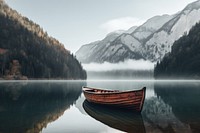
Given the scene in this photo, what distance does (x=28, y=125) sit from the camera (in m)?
24.2

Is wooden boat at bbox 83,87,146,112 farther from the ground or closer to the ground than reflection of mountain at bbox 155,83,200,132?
farther from the ground

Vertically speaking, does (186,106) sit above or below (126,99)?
below

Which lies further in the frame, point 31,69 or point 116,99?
point 31,69

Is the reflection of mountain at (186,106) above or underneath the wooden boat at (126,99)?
underneath

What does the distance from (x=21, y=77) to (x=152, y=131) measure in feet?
613

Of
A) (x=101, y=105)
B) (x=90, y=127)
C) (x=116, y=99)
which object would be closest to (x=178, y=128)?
(x=90, y=127)

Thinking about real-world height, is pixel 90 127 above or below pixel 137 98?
below

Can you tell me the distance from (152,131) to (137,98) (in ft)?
35.3

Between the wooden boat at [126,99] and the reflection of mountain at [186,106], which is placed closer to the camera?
the reflection of mountain at [186,106]

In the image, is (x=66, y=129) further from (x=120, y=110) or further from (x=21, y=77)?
(x=21, y=77)

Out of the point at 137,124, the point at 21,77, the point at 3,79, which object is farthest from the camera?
the point at 21,77

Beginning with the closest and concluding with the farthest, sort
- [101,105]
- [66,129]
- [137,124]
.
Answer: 1. [66,129]
2. [137,124]
3. [101,105]

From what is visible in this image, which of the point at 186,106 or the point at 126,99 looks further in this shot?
the point at 186,106

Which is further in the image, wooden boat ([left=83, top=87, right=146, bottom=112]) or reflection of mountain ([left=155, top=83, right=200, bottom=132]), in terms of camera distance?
wooden boat ([left=83, top=87, right=146, bottom=112])
